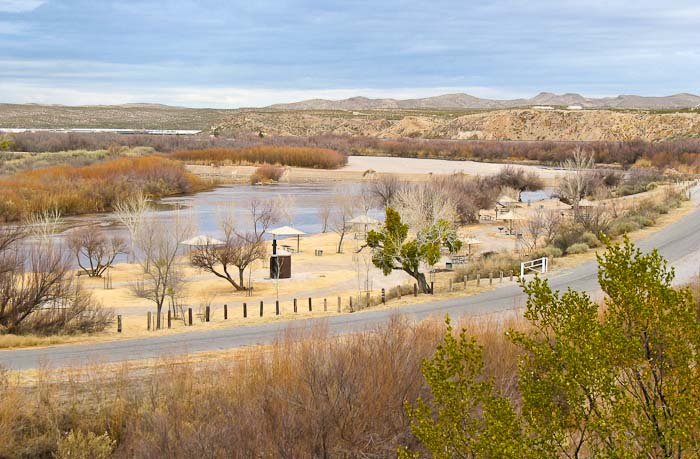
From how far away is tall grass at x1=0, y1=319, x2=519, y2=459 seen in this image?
8.55 metres

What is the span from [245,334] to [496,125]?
14159 cm

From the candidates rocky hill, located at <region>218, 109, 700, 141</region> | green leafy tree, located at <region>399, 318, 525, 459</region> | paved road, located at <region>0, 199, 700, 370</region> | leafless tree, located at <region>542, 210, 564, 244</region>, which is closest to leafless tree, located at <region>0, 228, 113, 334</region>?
paved road, located at <region>0, 199, 700, 370</region>

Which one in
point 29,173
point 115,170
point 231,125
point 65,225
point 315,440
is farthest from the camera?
point 231,125

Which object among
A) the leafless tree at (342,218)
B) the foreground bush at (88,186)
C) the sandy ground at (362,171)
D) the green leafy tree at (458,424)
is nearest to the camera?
the green leafy tree at (458,424)

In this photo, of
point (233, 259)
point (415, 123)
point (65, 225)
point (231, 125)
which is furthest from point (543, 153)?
point (231, 125)

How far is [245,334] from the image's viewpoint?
18.5 meters

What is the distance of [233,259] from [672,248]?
18.0 meters

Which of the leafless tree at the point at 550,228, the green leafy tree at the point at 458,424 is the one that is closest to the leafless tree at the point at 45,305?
the green leafy tree at the point at 458,424

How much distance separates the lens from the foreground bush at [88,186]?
5378cm

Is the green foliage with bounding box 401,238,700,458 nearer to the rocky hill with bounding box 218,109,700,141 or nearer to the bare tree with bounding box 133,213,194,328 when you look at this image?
the bare tree with bounding box 133,213,194,328

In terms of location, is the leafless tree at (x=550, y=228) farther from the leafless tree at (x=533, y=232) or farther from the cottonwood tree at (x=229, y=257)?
the cottonwood tree at (x=229, y=257)

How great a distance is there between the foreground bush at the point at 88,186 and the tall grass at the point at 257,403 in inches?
1653

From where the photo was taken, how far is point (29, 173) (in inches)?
2569

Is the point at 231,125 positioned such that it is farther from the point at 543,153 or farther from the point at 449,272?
the point at 449,272
